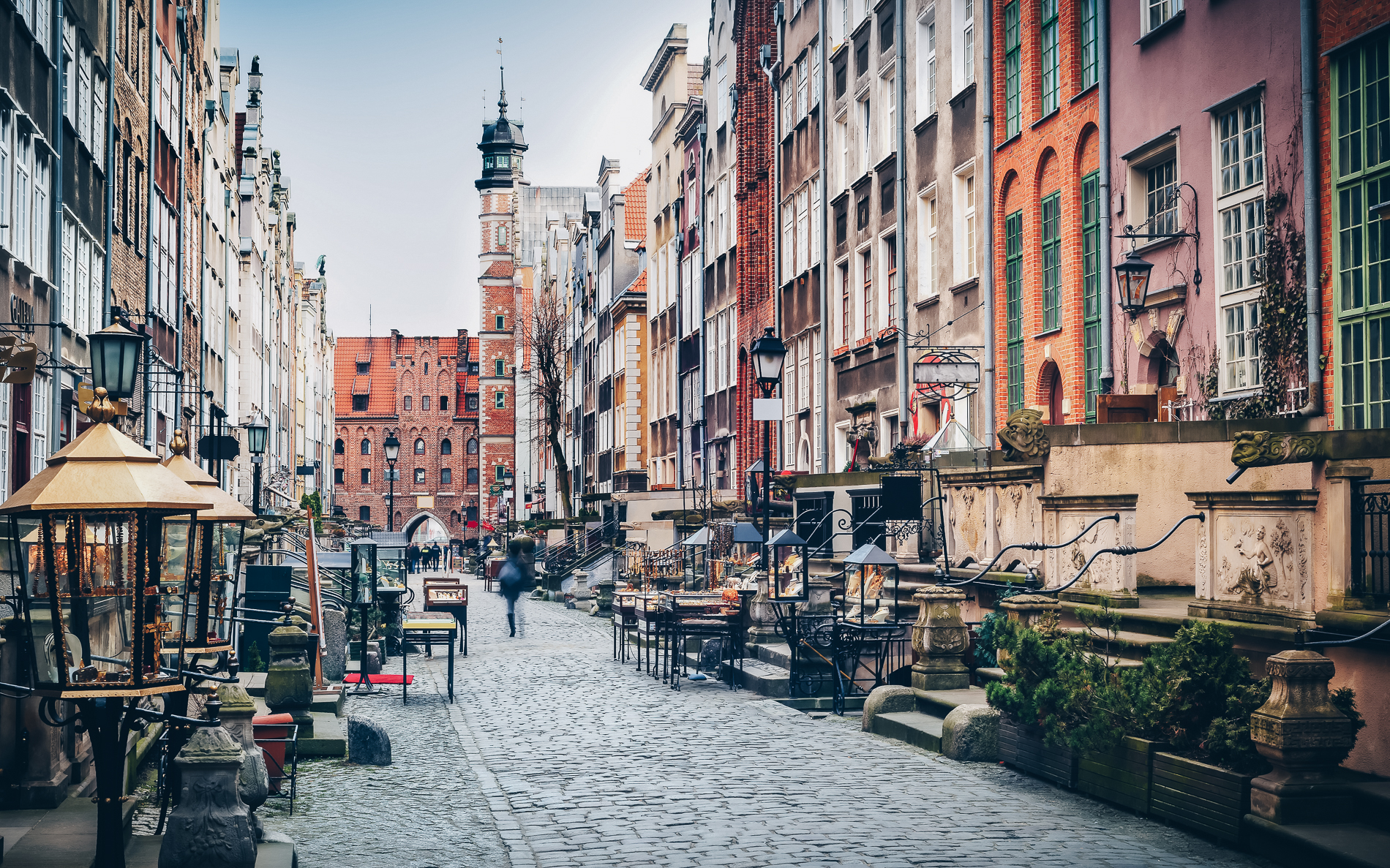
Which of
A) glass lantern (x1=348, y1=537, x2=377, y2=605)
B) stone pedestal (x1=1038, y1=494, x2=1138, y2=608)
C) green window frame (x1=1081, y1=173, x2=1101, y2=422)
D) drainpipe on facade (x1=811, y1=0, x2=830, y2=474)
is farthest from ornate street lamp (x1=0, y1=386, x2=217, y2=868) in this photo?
drainpipe on facade (x1=811, y1=0, x2=830, y2=474)

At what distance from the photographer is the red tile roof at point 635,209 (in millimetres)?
59812

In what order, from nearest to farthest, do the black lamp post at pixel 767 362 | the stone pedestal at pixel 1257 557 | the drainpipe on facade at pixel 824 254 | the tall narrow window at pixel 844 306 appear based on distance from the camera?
the stone pedestal at pixel 1257 557 → the black lamp post at pixel 767 362 → the tall narrow window at pixel 844 306 → the drainpipe on facade at pixel 824 254

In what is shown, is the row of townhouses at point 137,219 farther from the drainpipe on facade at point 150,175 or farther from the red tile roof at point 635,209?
the red tile roof at point 635,209

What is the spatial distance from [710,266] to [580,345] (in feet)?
98.1

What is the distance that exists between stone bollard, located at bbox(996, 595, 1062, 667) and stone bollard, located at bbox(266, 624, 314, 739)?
5.97 m

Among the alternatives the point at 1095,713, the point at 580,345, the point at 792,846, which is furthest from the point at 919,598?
the point at 580,345

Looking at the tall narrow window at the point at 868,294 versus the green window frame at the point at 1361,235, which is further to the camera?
the tall narrow window at the point at 868,294

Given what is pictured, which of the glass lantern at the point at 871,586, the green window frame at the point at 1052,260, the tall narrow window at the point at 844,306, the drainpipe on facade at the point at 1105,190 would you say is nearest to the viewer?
the glass lantern at the point at 871,586

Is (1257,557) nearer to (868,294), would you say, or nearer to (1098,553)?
(1098,553)

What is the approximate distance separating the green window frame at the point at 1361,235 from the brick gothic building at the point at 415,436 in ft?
329

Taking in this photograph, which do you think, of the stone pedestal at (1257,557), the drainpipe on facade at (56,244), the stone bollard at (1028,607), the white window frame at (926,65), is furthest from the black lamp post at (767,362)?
the stone pedestal at (1257,557)

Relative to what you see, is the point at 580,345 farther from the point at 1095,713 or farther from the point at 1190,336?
the point at 1095,713

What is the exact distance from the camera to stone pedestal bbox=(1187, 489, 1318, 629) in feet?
30.5

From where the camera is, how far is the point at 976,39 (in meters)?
23.0
